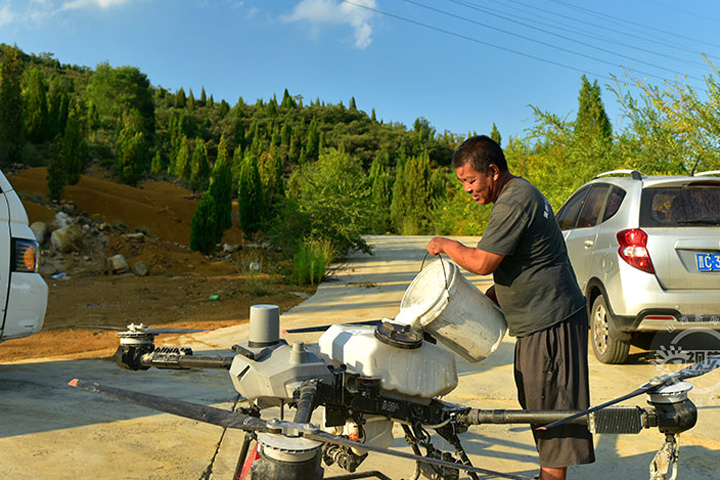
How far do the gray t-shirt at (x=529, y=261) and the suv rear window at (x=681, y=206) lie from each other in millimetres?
3048

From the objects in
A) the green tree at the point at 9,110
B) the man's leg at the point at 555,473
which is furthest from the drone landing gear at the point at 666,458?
the green tree at the point at 9,110

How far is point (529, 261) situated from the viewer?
2533 mm

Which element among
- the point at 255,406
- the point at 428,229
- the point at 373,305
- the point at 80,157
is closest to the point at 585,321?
the point at 255,406

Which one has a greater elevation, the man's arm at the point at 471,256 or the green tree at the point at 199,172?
the green tree at the point at 199,172

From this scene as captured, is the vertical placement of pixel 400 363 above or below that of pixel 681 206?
below

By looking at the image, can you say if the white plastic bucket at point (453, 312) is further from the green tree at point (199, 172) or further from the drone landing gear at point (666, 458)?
the green tree at point (199, 172)

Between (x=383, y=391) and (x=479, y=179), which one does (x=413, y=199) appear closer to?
(x=479, y=179)

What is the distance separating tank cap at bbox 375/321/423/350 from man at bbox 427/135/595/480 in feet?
1.16

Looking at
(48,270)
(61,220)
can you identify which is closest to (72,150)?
(61,220)

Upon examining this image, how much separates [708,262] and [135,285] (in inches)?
426

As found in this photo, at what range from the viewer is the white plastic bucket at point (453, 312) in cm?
246

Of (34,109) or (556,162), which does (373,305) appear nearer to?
(556,162)

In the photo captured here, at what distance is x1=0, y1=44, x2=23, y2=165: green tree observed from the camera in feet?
76.6

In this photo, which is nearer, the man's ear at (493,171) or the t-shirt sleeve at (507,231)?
the t-shirt sleeve at (507,231)
